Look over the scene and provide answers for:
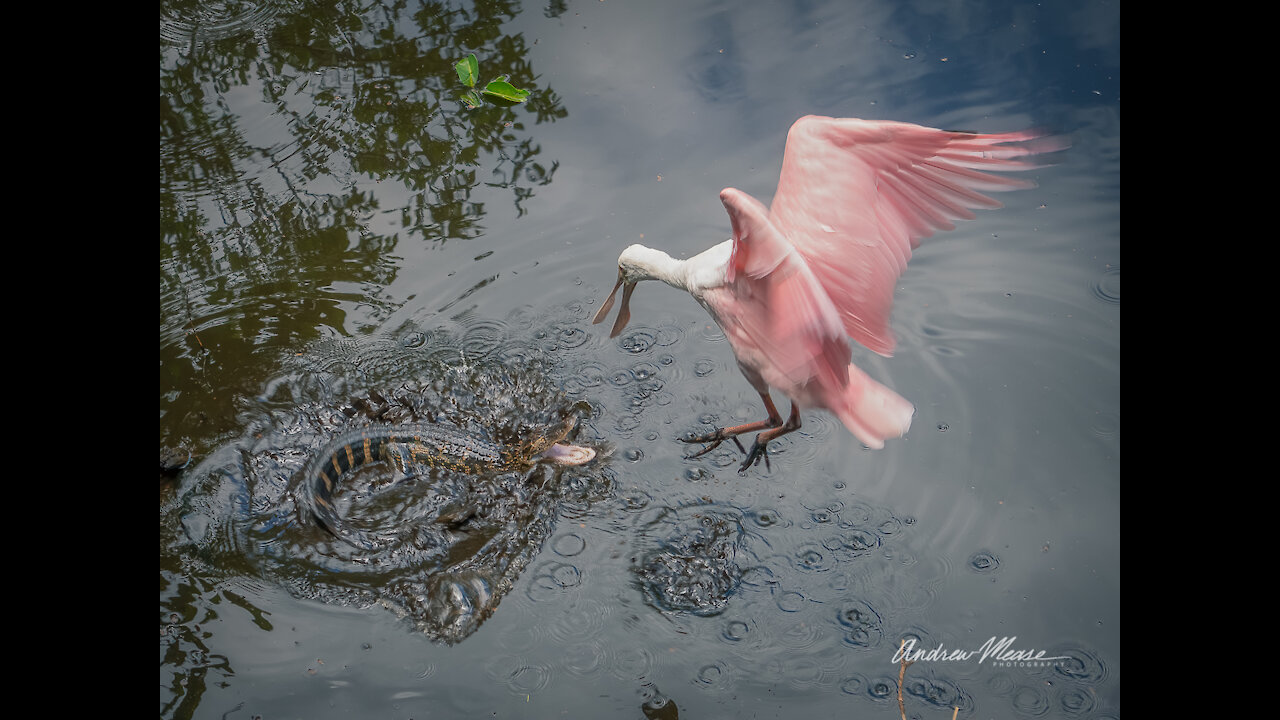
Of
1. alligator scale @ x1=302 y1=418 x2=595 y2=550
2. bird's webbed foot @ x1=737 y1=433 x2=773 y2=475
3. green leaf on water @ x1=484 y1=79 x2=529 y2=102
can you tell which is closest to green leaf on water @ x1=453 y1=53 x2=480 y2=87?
green leaf on water @ x1=484 y1=79 x2=529 y2=102

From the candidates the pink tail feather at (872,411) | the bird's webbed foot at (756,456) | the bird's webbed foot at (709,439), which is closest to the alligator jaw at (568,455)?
the bird's webbed foot at (709,439)

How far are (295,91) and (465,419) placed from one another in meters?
1.49

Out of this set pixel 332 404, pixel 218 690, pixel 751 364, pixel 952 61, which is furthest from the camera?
pixel 952 61

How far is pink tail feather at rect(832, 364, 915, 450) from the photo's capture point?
1.96 meters

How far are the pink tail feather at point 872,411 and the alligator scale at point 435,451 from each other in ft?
2.41

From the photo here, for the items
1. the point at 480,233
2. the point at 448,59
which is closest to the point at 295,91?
the point at 448,59

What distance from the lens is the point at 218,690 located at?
→ 6.45 feet

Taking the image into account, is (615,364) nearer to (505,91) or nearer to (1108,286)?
(505,91)

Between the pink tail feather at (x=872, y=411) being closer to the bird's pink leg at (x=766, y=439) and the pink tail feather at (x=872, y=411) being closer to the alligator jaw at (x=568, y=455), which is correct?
the bird's pink leg at (x=766, y=439)

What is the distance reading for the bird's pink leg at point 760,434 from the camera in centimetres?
232

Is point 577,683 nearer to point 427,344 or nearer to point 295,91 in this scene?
point 427,344

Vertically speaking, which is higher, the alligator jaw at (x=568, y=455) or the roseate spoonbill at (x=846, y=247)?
the roseate spoonbill at (x=846, y=247)

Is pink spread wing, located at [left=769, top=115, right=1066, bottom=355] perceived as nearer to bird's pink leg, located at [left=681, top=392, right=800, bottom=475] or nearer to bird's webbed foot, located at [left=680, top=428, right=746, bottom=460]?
bird's pink leg, located at [left=681, top=392, right=800, bottom=475]

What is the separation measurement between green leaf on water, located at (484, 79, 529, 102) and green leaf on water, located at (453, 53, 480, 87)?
2.2 inches
